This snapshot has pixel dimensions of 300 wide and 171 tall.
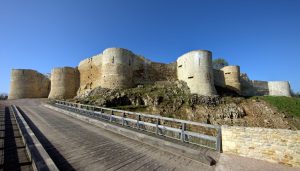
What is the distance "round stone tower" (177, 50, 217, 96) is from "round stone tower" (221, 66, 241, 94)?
7.95 metres

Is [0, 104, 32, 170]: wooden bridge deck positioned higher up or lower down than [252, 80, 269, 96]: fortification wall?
lower down

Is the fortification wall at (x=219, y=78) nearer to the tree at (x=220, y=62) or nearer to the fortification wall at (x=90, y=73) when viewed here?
the tree at (x=220, y=62)

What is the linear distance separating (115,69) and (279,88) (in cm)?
4288

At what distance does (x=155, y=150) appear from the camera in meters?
4.61

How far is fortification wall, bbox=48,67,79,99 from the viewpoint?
104ft

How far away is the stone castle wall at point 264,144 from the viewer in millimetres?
3475

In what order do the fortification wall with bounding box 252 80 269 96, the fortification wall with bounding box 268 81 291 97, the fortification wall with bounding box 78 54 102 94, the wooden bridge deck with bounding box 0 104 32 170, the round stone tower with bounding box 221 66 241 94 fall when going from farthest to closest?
the fortification wall with bounding box 268 81 291 97 < the fortification wall with bounding box 252 80 269 96 < the round stone tower with bounding box 221 66 241 94 < the fortification wall with bounding box 78 54 102 94 < the wooden bridge deck with bounding box 0 104 32 170

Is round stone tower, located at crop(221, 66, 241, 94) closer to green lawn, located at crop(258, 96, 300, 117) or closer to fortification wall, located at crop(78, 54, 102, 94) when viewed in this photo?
green lawn, located at crop(258, 96, 300, 117)

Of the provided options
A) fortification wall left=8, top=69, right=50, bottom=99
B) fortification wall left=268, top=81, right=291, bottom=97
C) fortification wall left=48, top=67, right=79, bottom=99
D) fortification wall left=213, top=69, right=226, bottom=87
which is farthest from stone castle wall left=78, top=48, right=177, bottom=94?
fortification wall left=268, top=81, right=291, bottom=97

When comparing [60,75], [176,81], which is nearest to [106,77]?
[60,75]

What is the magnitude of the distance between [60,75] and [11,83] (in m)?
10.9

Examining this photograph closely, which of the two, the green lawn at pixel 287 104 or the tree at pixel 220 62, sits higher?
the tree at pixel 220 62

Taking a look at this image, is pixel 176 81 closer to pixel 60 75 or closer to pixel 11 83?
pixel 60 75

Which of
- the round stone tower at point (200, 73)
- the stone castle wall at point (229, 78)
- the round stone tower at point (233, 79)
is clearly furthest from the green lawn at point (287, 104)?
the round stone tower at point (200, 73)
